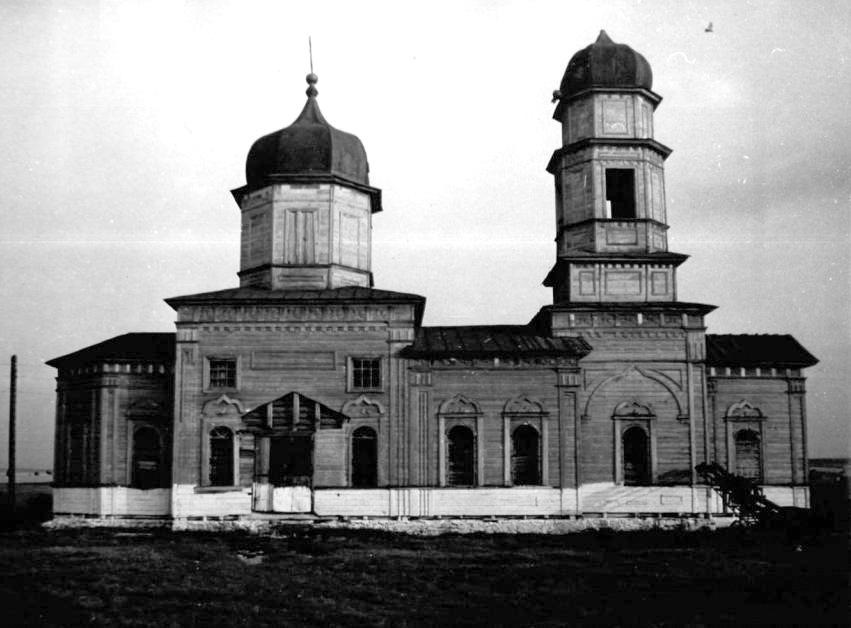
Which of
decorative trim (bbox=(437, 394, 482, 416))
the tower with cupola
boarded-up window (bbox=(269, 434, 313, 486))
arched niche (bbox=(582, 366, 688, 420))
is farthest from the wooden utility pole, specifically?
arched niche (bbox=(582, 366, 688, 420))

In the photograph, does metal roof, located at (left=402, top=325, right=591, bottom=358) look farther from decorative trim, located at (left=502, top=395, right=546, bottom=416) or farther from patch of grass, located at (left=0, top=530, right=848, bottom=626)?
patch of grass, located at (left=0, top=530, right=848, bottom=626)

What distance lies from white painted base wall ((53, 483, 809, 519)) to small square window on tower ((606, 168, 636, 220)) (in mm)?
8140

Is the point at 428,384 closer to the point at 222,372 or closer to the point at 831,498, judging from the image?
the point at 222,372

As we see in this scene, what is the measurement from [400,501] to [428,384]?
10.8 feet

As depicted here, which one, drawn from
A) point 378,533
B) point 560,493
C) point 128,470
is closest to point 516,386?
point 560,493

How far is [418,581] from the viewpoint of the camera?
17141 millimetres

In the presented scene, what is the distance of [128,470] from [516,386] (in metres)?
11.2

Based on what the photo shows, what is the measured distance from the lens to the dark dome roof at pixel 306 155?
1148 inches

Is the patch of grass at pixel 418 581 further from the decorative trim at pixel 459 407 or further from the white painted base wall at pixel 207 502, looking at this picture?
the decorative trim at pixel 459 407

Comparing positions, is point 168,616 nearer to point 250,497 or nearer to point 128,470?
point 250,497

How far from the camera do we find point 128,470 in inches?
1082

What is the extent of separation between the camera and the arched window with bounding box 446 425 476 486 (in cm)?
2677

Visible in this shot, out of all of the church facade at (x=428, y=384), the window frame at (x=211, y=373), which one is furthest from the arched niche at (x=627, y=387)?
the window frame at (x=211, y=373)

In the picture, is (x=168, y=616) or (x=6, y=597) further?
(x=6, y=597)
